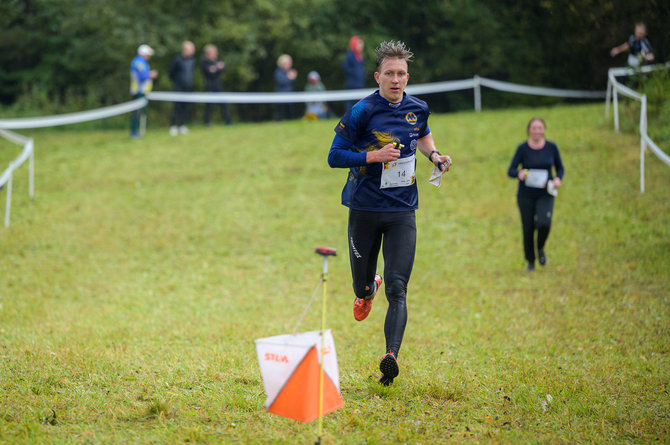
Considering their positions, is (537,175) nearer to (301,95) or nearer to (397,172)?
(397,172)

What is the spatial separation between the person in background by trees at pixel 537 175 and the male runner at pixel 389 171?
200 inches

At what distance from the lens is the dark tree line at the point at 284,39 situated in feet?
87.5

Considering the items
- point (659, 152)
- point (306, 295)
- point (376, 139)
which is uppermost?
point (376, 139)

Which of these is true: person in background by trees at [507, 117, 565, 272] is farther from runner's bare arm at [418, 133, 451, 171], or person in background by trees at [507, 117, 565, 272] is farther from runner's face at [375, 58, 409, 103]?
runner's face at [375, 58, 409, 103]

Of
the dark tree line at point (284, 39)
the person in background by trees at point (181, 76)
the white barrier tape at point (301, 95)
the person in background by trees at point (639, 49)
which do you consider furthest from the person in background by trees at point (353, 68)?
the person in background by trees at point (639, 49)

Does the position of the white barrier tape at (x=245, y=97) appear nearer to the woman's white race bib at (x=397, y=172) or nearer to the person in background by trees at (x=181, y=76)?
the person in background by trees at (x=181, y=76)

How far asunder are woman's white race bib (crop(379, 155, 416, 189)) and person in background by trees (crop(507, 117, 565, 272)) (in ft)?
16.7

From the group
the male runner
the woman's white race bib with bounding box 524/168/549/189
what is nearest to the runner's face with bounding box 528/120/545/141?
the woman's white race bib with bounding box 524/168/549/189

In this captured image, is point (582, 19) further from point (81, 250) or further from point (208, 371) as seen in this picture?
point (208, 371)

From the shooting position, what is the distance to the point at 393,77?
5.26 meters

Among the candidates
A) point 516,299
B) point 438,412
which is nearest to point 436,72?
point 516,299

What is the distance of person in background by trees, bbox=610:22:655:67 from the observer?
17266 millimetres

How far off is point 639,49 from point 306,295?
12274 mm

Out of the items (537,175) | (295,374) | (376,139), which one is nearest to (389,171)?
(376,139)
